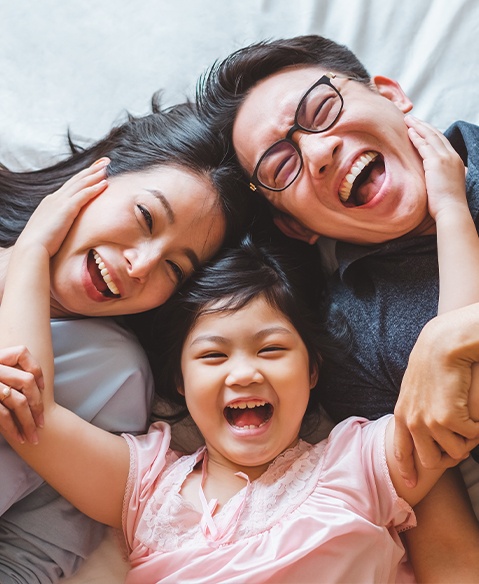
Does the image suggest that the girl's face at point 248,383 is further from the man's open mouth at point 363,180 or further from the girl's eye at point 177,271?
the man's open mouth at point 363,180

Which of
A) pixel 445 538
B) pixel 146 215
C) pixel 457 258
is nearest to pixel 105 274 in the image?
pixel 146 215

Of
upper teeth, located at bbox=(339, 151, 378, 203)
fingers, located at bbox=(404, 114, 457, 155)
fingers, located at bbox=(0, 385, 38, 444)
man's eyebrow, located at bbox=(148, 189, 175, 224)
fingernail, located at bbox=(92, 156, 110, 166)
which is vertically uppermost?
fingers, located at bbox=(404, 114, 457, 155)

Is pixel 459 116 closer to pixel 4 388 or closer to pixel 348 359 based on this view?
pixel 348 359

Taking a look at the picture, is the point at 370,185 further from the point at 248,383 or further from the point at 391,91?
the point at 248,383

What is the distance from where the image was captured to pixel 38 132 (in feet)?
6.34

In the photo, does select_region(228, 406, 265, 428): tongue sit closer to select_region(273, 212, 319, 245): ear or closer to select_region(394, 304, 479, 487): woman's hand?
select_region(394, 304, 479, 487): woman's hand

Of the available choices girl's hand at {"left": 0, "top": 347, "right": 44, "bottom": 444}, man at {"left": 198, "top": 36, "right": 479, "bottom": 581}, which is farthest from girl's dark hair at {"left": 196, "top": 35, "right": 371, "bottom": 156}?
girl's hand at {"left": 0, "top": 347, "right": 44, "bottom": 444}

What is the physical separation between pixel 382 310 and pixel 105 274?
54 cm

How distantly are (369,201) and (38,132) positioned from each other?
0.84m

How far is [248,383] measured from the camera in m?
1.47

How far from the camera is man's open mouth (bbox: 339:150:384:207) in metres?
1.58

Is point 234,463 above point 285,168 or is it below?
below

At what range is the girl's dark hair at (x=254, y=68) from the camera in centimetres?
169

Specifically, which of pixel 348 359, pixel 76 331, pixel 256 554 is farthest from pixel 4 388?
pixel 348 359
